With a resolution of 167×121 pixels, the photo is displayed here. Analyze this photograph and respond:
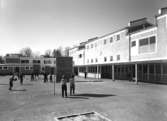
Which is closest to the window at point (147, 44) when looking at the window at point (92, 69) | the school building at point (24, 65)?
the window at point (92, 69)

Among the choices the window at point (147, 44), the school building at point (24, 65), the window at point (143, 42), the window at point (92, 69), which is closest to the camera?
the window at point (147, 44)

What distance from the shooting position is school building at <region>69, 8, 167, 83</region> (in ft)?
60.0

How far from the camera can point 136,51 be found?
72.4 ft

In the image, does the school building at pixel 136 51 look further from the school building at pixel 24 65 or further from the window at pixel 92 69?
the school building at pixel 24 65

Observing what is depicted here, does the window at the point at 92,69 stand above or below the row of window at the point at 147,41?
below

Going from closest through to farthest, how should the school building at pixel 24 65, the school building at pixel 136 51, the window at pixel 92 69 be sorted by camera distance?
the school building at pixel 136 51, the window at pixel 92 69, the school building at pixel 24 65

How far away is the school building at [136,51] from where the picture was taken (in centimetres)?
1827

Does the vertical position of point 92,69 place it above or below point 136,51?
below

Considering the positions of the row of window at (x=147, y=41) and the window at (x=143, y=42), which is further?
the window at (x=143, y=42)

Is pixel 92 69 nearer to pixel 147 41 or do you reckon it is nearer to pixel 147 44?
pixel 147 44

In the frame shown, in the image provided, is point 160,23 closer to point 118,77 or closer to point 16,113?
point 118,77

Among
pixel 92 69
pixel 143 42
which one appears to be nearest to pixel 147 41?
pixel 143 42

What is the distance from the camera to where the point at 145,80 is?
2114 cm

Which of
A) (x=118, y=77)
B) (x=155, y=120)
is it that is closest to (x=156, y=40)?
(x=118, y=77)
